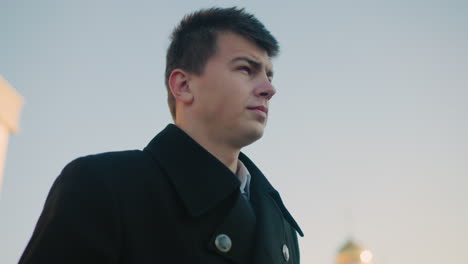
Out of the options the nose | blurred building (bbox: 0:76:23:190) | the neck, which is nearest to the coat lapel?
the neck

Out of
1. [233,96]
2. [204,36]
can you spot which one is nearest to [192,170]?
[233,96]

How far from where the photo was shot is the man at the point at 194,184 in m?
2.26

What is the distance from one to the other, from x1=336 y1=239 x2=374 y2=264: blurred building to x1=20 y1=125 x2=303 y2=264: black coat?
76327 millimetres

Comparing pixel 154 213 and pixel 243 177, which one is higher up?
pixel 243 177

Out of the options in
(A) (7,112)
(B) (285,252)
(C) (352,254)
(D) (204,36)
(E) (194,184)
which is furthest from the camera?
(C) (352,254)

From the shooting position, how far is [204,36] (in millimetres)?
3291

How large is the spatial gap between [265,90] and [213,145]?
1.38 feet

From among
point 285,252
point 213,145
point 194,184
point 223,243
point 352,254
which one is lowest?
point 352,254

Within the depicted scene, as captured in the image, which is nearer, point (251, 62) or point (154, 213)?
point (154, 213)

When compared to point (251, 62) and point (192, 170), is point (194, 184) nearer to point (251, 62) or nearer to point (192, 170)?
point (192, 170)

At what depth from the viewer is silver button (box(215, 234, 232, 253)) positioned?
2453 mm

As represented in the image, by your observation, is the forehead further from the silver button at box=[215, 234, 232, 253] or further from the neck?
the silver button at box=[215, 234, 232, 253]

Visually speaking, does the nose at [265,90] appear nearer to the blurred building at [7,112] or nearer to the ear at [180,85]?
the ear at [180,85]

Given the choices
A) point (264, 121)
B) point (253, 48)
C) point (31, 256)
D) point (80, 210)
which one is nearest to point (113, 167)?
Answer: point (80, 210)
